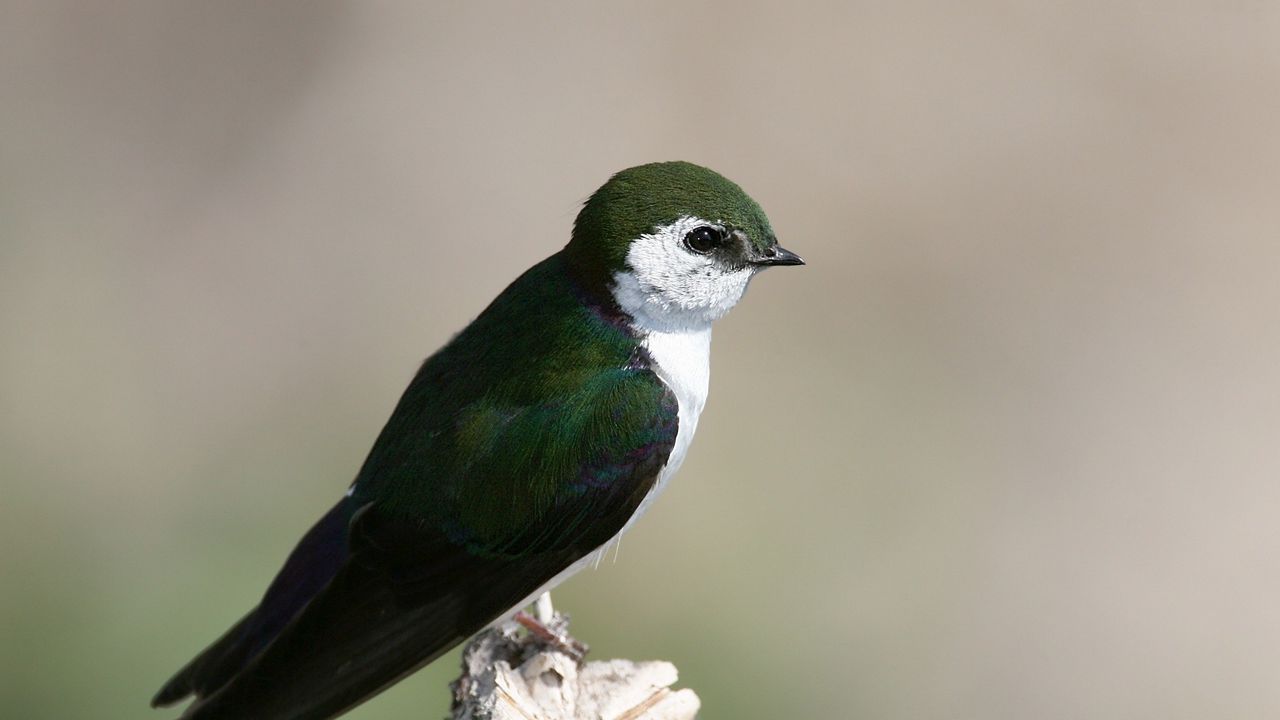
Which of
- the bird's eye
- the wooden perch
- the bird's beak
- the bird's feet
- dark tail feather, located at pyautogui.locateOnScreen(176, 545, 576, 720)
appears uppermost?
the bird's eye

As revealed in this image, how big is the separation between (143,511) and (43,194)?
7.29 ft

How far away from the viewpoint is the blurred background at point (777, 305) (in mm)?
6473

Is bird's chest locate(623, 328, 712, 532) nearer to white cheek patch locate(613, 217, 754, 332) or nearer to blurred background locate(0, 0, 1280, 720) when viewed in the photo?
white cheek patch locate(613, 217, 754, 332)

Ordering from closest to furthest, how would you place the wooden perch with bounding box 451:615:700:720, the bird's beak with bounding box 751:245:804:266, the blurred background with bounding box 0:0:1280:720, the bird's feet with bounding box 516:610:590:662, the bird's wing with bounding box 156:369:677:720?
the wooden perch with bounding box 451:615:700:720 < the bird's wing with bounding box 156:369:677:720 < the bird's beak with bounding box 751:245:804:266 < the bird's feet with bounding box 516:610:590:662 < the blurred background with bounding box 0:0:1280:720

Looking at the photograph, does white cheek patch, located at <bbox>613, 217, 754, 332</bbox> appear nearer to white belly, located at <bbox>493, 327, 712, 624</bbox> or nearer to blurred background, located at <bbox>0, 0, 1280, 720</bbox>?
white belly, located at <bbox>493, 327, 712, 624</bbox>

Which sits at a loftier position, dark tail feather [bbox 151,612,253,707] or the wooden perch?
dark tail feather [bbox 151,612,253,707]

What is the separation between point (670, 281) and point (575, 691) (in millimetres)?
977

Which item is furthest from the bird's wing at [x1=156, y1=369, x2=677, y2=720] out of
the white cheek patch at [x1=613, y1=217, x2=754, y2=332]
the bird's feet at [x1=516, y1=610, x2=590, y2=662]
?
the bird's feet at [x1=516, y1=610, x2=590, y2=662]

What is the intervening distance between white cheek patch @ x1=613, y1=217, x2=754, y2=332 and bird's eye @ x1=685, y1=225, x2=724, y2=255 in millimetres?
11

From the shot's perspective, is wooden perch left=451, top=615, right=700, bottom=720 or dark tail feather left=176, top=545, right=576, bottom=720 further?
dark tail feather left=176, top=545, right=576, bottom=720

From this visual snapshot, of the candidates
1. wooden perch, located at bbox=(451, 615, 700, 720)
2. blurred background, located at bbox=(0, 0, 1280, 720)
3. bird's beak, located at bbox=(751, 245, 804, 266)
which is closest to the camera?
wooden perch, located at bbox=(451, 615, 700, 720)

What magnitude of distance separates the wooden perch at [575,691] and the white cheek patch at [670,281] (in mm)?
832

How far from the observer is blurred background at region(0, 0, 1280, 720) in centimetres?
647

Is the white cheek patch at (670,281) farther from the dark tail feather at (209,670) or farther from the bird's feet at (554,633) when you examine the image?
the dark tail feather at (209,670)
